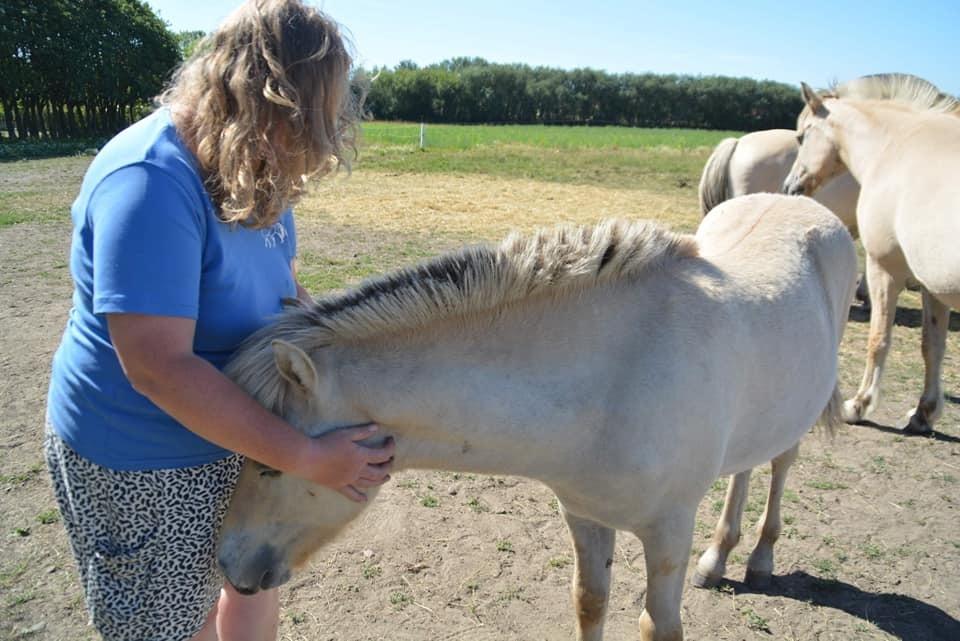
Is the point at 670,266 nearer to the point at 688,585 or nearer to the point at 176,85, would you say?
the point at 176,85

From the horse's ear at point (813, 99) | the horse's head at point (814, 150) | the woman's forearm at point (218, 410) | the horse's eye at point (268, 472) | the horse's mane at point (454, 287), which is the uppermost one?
the horse's ear at point (813, 99)

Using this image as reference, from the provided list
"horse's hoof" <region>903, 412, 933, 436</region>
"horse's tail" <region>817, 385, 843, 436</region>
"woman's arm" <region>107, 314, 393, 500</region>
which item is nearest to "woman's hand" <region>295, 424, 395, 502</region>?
"woman's arm" <region>107, 314, 393, 500</region>

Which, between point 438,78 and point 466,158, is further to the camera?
point 438,78

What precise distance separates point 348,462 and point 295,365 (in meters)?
0.28

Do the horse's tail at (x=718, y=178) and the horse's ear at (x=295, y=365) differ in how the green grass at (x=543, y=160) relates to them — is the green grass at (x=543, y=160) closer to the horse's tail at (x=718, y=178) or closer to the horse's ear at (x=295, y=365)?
the horse's tail at (x=718, y=178)

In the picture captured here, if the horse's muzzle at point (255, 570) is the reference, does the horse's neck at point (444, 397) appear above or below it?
above

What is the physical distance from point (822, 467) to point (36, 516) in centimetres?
461

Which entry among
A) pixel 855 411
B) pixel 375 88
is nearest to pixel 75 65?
pixel 375 88

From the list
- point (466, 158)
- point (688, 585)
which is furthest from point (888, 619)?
point (466, 158)

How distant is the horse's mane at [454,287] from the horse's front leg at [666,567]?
2.60 feet

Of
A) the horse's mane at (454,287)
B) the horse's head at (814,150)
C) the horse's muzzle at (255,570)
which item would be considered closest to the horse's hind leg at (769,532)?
the horse's mane at (454,287)

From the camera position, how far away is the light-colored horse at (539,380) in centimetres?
171

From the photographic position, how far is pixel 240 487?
177 cm

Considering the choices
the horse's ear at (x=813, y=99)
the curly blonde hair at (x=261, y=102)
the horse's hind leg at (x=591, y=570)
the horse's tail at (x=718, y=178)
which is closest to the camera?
the curly blonde hair at (x=261, y=102)
